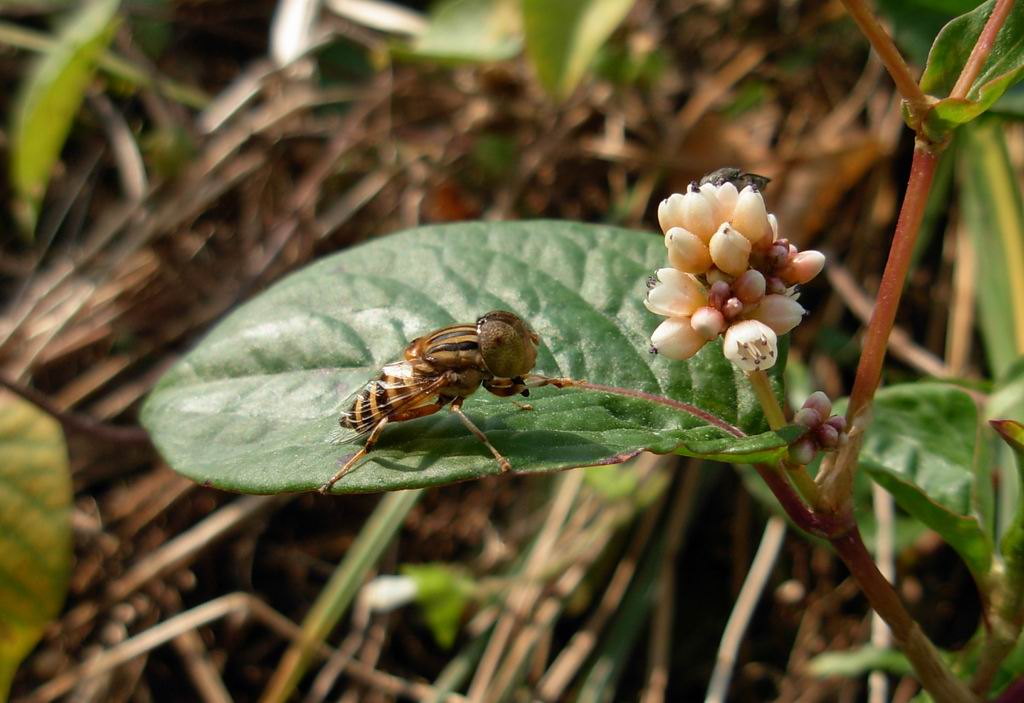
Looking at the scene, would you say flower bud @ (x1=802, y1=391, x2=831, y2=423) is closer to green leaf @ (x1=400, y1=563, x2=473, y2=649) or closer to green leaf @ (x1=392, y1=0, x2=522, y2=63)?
green leaf @ (x1=400, y1=563, x2=473, y2=649)

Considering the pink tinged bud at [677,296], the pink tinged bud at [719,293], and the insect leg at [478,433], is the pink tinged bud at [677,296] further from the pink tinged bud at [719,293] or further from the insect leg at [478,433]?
the insect leg at [478,433]

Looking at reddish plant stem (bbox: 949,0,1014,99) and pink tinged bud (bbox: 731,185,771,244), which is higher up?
reddish plant stem (bbox: 949,0,1014,99)

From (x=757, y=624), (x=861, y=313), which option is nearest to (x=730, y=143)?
(x=861, y=313)

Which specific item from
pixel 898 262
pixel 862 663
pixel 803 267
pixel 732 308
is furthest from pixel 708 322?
pixel 862 663

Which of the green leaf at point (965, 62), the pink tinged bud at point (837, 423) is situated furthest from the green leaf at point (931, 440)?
the green leaf at point (965, 62)

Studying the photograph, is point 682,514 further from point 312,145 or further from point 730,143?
point 312,145

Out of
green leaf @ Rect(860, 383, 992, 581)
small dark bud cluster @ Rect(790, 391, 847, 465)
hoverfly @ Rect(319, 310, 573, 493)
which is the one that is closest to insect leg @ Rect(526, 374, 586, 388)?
hoverfly @ Rect(319, 310, 573, 493)
